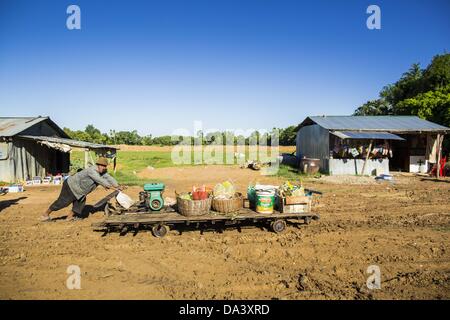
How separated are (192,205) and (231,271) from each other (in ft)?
6.08

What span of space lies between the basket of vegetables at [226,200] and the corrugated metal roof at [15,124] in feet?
42.7

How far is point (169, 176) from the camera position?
1892 cm

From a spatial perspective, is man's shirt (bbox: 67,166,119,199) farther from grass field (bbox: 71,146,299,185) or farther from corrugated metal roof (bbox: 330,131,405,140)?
corrugated metal roof (bbox: 330,131,405,140)

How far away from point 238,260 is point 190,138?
69.3 metres

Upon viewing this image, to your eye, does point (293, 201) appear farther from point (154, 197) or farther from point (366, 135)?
point (366, 135)

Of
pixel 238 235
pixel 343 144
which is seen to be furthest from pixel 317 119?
pixel 238 235

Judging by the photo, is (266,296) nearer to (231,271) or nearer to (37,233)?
(231,271)

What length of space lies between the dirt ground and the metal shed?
987cm

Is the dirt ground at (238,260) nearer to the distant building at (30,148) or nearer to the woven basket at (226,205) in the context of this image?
the woven basket at (226,205)

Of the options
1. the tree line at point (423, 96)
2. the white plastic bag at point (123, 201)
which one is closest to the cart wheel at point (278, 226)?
the white plastic bag at point (123, 201)

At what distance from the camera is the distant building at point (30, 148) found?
14539 millimetres

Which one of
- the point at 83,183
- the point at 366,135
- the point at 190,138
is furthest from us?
the point at 190,138

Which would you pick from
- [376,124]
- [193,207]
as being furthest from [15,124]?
[376,124]

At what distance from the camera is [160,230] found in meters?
6.40
